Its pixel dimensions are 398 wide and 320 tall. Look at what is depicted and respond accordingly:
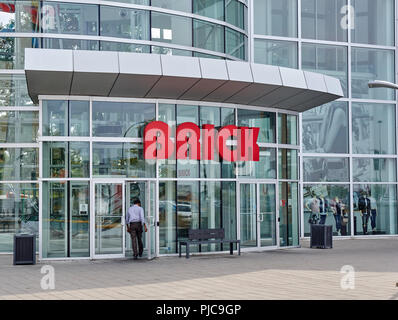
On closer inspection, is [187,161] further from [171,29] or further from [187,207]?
[171,29]

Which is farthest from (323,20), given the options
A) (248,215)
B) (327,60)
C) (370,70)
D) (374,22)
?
(248,215)

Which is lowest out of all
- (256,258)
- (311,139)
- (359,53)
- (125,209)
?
(256,258)

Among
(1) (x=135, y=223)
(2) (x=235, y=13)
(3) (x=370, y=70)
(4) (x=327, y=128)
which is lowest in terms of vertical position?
(1) (x=135, y=223)

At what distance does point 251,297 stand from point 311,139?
1584 centimetres

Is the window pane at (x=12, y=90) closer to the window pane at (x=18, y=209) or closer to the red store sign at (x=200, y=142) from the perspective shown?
the window pane at (x=18, y=209)

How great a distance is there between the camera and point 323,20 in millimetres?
26547

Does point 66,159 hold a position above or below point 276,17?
below

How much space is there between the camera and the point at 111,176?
17.8m

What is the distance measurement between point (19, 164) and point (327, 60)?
1260 centimetres

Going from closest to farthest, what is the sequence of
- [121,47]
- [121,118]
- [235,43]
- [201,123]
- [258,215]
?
[121,118], [201,123], [121,47], [258,215], [235,43]

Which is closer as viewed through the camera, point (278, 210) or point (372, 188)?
point (278, 210)

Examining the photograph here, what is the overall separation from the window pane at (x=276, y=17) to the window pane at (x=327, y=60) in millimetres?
926
